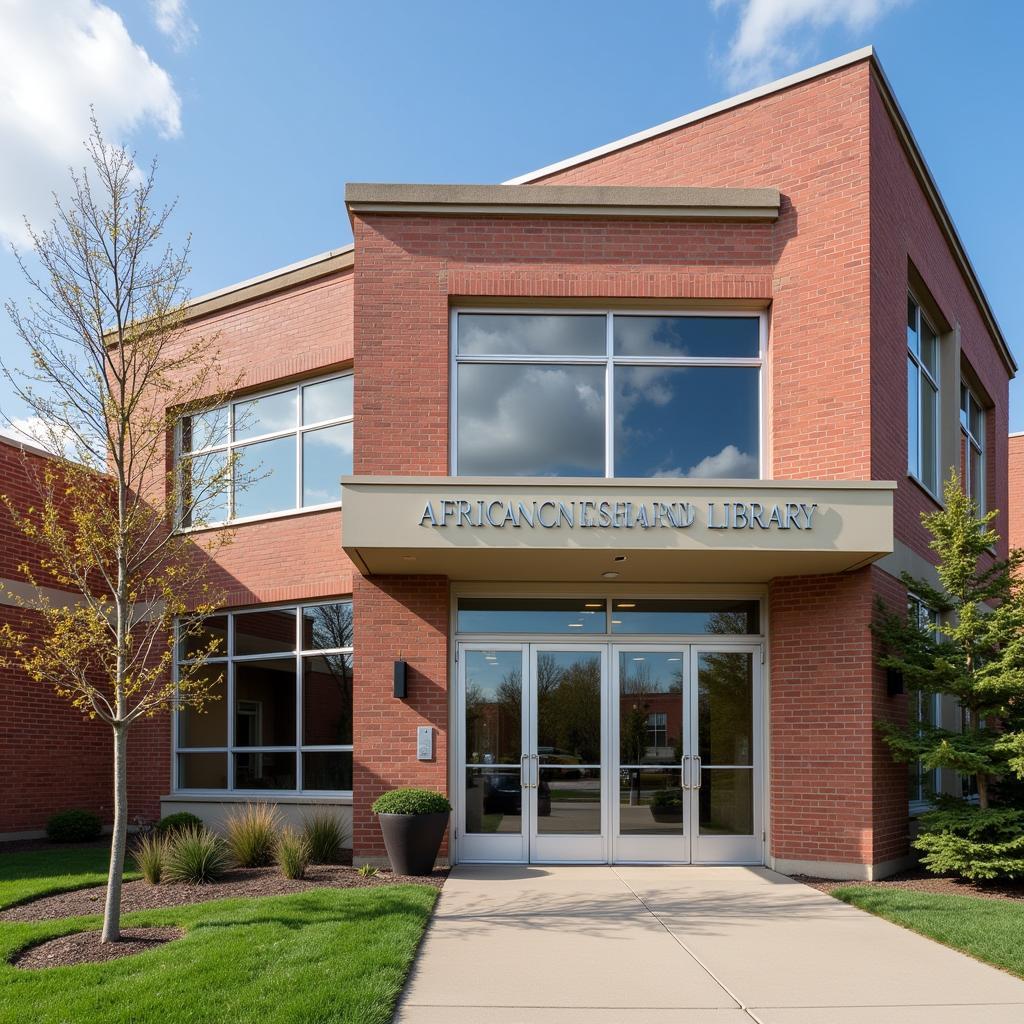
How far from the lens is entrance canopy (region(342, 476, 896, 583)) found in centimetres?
1055

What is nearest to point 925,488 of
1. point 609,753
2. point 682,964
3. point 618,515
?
point 618,515

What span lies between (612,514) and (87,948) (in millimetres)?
6318

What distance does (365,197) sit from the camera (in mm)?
12242

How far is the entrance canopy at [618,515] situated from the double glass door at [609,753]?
7.65 ft

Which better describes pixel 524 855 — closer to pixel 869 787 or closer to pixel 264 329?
pixel 869 787

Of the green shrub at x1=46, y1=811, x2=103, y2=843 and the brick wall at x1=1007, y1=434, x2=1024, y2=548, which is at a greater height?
the brick wall at x1=1007, y1=434, x2=1024, y2=548

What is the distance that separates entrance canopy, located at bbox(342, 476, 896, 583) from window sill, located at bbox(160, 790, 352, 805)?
4.59 meters

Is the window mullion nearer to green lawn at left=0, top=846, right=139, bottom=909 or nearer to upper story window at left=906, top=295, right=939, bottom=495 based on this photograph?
green lawn at left=0, top=846, right=139, bottom=909

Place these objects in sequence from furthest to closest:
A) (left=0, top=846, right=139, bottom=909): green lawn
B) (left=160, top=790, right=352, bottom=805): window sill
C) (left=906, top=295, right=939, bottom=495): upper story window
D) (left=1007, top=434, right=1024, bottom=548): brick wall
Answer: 1. (left=1007, top=434, right=1024, bottom=548): brick wall
2. (left=906, top=295, right=939, bottom=495): upper story window
3. (left=160, top=790, right=352, bottom=805): window sill
4. (left=0, top=846, right=139, bottom=909): green lawn

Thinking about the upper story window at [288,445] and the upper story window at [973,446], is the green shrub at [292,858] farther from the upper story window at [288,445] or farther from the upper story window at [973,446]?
the upper story window at [973,446]

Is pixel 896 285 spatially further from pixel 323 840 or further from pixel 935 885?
pixel 323 840

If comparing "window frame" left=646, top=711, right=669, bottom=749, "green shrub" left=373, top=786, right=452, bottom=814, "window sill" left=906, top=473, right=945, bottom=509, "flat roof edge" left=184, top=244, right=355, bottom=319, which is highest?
"flat roof edge" left=184, top=244, right=355, bottom=319

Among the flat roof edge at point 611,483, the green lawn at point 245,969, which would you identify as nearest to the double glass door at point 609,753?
the flat roof edge at point 611,483

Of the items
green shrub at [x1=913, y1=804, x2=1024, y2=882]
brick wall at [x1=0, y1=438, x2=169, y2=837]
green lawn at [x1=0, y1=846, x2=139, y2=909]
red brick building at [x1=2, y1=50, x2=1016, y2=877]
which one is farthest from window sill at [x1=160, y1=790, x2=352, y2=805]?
green shrub at [x1=913, y1=804, x2=1024, y2=882]
